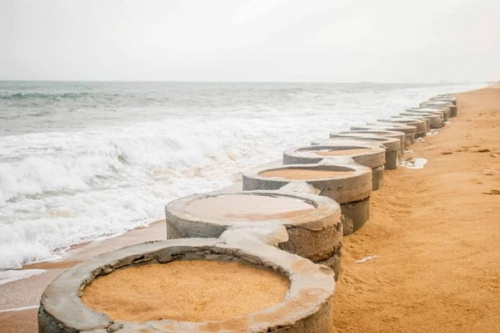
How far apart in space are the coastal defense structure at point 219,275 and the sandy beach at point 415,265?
1.52ft

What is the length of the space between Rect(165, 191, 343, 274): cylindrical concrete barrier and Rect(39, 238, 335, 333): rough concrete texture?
356 mm

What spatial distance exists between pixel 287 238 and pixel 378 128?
25.3ft

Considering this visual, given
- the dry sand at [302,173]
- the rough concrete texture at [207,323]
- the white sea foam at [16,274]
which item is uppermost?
the rough concrete texture at [207,323]

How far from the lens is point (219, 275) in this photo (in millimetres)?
2736

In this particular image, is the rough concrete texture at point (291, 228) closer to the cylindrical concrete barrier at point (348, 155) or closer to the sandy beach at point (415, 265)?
the sandy beach at point (415, 265)

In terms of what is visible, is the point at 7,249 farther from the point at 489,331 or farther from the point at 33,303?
the point at 489,331

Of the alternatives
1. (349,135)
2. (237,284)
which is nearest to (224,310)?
(237,284)

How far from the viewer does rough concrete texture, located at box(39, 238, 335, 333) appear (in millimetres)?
2028

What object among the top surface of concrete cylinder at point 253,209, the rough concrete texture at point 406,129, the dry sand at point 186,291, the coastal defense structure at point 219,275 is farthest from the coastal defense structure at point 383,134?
the dry sand at point 186,291

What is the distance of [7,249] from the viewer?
5.12 metres

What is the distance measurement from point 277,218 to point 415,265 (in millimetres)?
1215

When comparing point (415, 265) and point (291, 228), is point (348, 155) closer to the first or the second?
point (415, 265)

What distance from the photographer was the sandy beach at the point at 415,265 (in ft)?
10.2

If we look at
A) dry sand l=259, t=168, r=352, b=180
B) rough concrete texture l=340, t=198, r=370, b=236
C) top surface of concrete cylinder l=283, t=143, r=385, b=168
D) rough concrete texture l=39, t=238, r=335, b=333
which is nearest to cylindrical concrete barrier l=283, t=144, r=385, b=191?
top surface of concrete cylinder l=283, t=143, r=385, b=168
